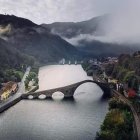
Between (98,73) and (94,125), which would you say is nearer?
(94,125)

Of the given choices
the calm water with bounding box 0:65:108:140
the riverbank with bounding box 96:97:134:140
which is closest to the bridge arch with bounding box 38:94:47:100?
the calm water with bounding box 0:65:108:140

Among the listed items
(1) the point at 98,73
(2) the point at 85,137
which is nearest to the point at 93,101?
(2) the point at 85,137

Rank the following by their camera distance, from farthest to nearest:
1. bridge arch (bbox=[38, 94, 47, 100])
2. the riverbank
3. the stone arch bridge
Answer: bridge arch (bbox=[38, 94, 47, 100]), the stone arch bridge, the riverbank

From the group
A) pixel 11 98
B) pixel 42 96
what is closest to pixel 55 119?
pixel 11 98

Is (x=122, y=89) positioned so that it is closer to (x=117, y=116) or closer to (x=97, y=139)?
(x=117, y=116)

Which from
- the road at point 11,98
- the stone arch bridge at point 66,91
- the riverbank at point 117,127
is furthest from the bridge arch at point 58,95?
the riverbank at point 117,127

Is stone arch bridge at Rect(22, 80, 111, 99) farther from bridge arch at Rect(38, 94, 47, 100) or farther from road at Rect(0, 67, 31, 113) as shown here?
road at Rect(0, 67, 31, 113)

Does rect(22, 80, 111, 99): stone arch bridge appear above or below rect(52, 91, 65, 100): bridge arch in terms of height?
above

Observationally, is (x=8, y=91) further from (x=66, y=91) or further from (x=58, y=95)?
(x=66, y=91)
